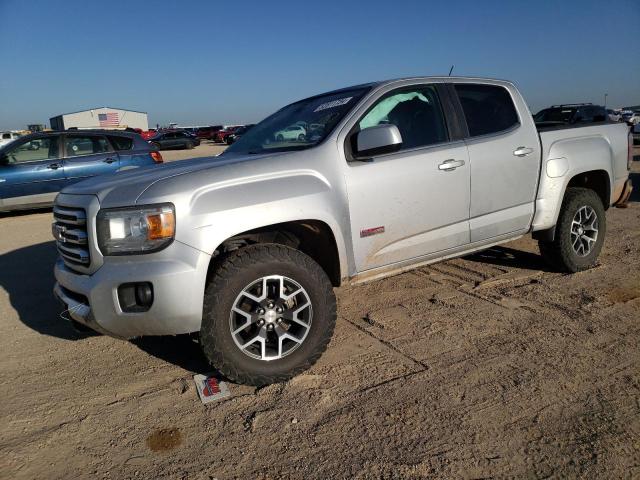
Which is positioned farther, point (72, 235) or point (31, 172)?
point (31, 172)

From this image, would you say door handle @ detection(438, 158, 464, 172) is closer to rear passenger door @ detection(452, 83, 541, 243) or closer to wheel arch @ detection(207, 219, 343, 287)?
rear passenger door @ detection(452, 83, 541, 243)

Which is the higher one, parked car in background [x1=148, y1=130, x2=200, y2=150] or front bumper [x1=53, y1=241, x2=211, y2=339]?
parked car in background [x1=148, y1=130, x2=200, y2=150]

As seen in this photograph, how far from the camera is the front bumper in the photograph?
267 cm

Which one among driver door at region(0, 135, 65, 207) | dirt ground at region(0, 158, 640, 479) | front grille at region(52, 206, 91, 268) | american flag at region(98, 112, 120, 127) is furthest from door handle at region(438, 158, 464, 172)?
american flag at region(98, 112, 120, 127)

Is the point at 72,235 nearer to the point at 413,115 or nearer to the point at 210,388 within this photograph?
the point at 210,388

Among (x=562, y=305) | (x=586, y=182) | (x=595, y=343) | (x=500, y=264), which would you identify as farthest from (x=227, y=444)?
(x=586, y=182)

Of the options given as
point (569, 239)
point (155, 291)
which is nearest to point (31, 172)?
point (155, 291)

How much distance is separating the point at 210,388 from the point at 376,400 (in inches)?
39.5

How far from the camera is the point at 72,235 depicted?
3014 millimetres

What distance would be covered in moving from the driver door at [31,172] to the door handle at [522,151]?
8.29 m

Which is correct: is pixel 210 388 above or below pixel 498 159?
below

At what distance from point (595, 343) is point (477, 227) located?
1182 millimetres

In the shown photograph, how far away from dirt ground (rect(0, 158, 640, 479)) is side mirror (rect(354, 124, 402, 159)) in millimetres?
1353

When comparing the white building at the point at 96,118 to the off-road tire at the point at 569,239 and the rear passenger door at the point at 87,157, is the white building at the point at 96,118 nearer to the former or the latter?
the rear passenger door at the point at 87,157
